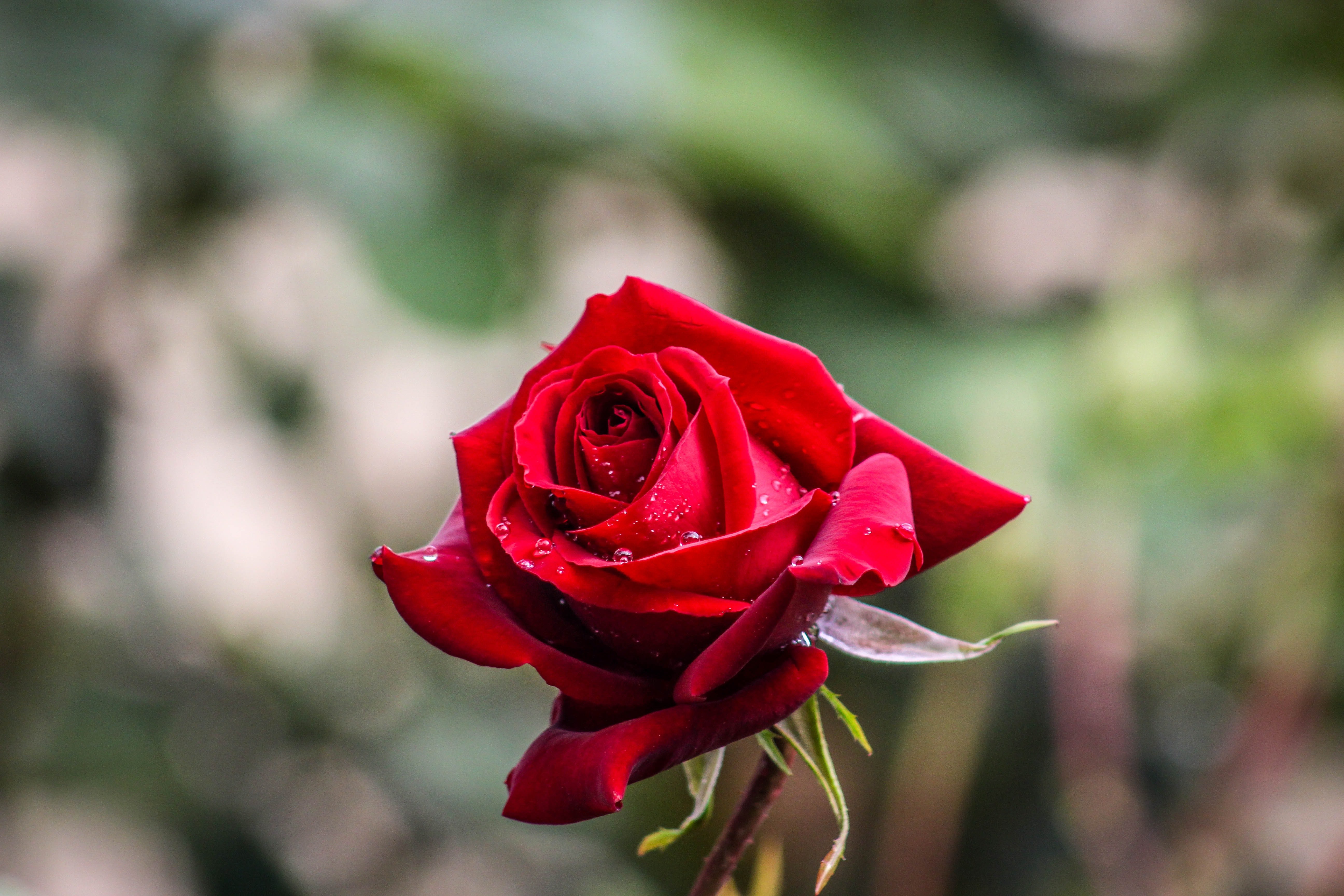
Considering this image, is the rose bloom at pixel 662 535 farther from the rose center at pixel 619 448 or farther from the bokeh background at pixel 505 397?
the bokeh background at pixel 505 397

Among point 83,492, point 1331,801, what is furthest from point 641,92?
point 1331,801

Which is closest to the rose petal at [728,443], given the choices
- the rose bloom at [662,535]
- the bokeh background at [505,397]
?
the rose bloom at [662,535]

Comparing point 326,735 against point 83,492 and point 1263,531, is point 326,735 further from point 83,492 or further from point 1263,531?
point 1263,531

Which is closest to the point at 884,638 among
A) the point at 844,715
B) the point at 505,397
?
the point at 844,715

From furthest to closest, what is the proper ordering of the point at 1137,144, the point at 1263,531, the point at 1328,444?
the point at 1137,144
the point at 1263,531
the point at 1328,444

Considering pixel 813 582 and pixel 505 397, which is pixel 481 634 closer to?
pixel 813 582

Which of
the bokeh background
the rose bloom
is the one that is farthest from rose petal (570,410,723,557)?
the bokeh background
